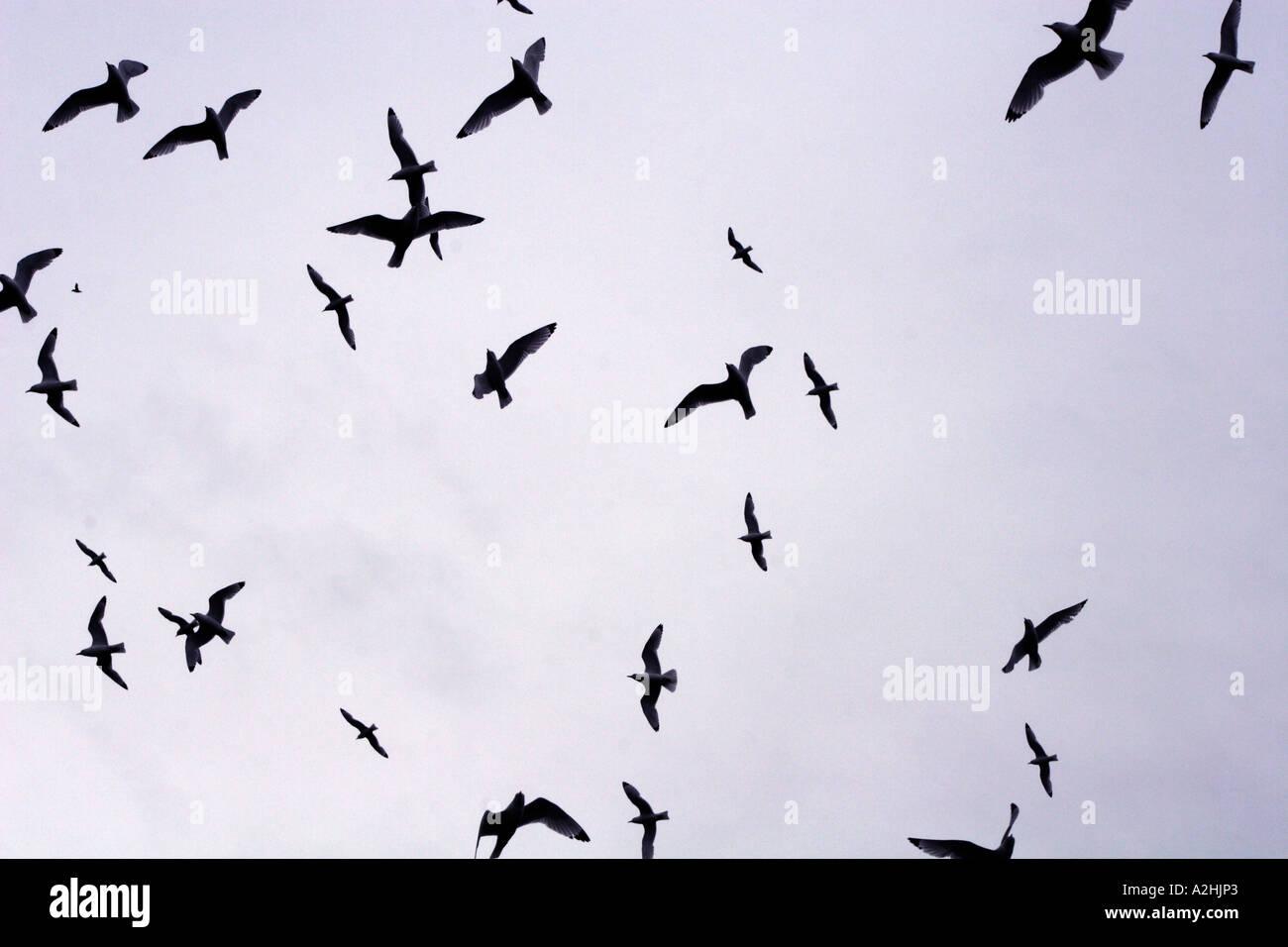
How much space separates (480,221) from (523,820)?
11061mm

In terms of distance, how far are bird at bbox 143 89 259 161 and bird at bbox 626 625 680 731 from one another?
13206mm

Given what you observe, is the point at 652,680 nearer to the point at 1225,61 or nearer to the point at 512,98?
the point at 512,98

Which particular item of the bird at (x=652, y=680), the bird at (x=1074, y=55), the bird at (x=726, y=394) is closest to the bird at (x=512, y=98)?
the bird at (x=726, y=394)

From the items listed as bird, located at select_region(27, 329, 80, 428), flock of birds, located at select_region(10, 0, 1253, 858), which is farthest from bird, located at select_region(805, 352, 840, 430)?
bird, located at select_region(27, 329, 80, 428)

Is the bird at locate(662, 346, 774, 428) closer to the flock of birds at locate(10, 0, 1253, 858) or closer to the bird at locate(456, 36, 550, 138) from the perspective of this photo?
the flock of birds at locate(10, 0, 1253, 858)

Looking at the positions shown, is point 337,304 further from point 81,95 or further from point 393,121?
point 81,95

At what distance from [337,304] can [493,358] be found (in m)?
3.45

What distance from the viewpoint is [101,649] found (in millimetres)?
30922

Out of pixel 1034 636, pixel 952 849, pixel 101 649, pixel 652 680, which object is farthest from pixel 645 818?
pixel 101 649

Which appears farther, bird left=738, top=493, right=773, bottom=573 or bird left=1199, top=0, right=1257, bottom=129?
bird left=738, top=493, right=773, bottom=573

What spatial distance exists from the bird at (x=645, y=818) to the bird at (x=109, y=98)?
16.6m

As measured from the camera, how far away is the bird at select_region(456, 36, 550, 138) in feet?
86.1
